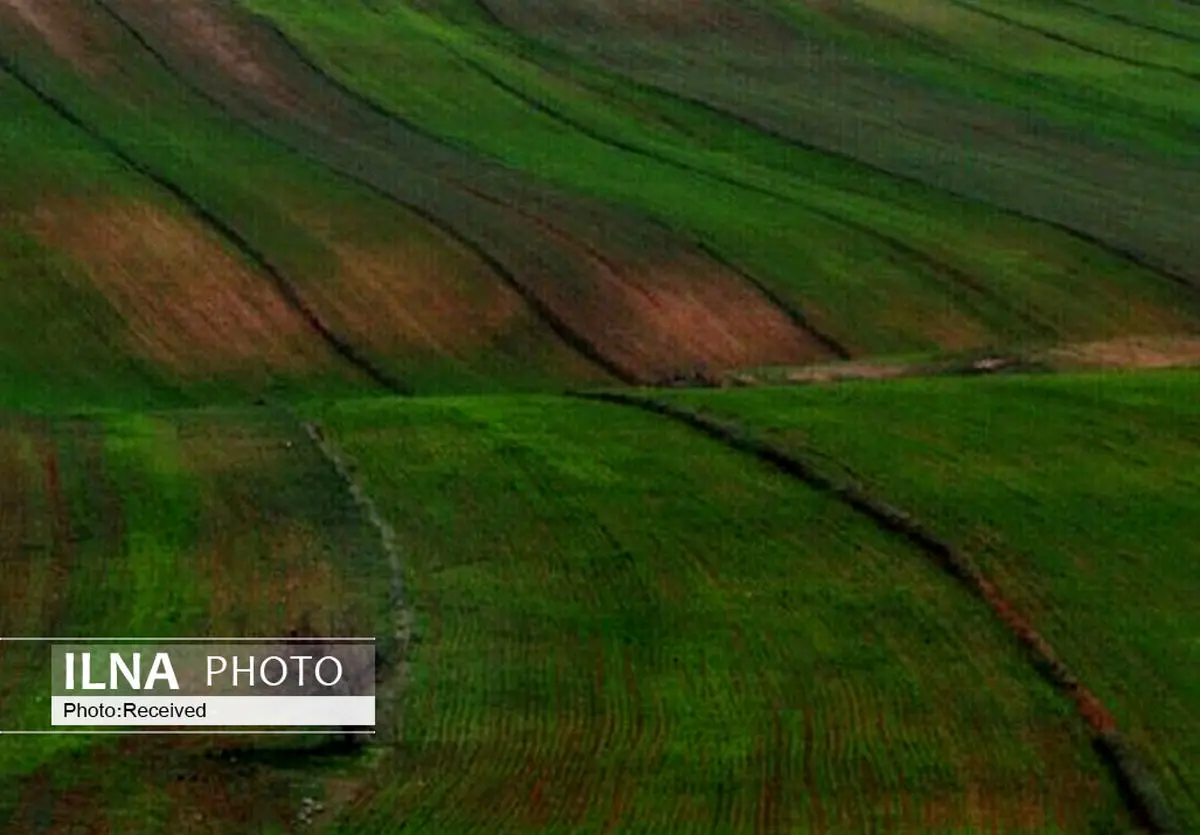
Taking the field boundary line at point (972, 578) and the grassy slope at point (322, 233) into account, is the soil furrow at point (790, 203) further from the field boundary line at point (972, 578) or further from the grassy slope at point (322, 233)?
the field boundary line at point (972, 578)

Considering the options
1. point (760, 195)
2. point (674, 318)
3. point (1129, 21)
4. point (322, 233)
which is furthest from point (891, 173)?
point (1129, 21)

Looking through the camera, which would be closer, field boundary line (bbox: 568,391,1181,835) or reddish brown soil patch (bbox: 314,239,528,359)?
field boundary line (bbox: 568,391,1181,835)

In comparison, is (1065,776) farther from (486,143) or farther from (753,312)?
(486,143)

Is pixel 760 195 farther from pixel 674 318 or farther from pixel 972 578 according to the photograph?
pixel 972 578

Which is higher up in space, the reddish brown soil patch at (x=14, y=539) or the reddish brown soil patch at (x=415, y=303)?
the reddish brown soil patch at (x=415, y=303)

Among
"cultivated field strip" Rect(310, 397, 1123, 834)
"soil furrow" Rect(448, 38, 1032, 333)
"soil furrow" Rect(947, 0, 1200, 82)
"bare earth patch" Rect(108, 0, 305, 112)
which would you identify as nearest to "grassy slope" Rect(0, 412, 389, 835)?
"cultivated field strip" Rect(310, 397, 1123, 834)

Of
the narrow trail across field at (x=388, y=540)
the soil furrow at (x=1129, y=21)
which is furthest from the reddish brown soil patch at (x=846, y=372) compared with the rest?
the soil furrow at (x=1129, y=21)

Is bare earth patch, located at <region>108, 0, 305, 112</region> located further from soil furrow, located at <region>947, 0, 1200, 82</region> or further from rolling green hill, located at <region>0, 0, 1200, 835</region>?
soil furrow, located at <region>947, 0, 1200, 82</region>
